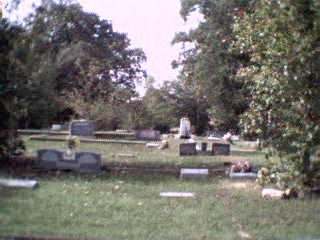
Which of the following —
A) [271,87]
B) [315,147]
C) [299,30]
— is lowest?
[315,147]

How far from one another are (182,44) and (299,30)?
26.0 m

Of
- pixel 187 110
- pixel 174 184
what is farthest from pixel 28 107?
pixel 187 110

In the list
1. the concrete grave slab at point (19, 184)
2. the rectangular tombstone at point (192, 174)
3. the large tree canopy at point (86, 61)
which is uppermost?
the large tree canopy at point (86, 61)

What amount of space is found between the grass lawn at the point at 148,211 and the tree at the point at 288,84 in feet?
3.65

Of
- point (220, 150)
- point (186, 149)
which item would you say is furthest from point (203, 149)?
point (186, 149)

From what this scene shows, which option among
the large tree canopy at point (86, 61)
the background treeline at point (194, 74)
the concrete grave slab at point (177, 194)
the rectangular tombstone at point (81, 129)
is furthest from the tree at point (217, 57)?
the concrete grave slab at point (177, 194)

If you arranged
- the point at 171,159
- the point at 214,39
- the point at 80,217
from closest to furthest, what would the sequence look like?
the point at 80,217 → the point at 171,159 → the point at 214,39

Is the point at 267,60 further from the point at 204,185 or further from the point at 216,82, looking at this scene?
the point at 216,82

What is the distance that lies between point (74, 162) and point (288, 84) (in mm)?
7027

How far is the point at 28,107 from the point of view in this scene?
2388 cm

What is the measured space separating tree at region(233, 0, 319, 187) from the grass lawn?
111 cm

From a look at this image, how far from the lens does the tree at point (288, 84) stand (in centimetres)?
1398

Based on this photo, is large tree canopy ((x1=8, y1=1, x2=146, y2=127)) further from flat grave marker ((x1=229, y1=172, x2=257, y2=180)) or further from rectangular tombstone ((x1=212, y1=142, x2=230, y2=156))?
flat grave marker ((x1=229, y1=172, x2=257, y2=180))

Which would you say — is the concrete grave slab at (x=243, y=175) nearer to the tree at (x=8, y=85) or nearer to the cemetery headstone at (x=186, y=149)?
the tree at (x=8, y=85)
